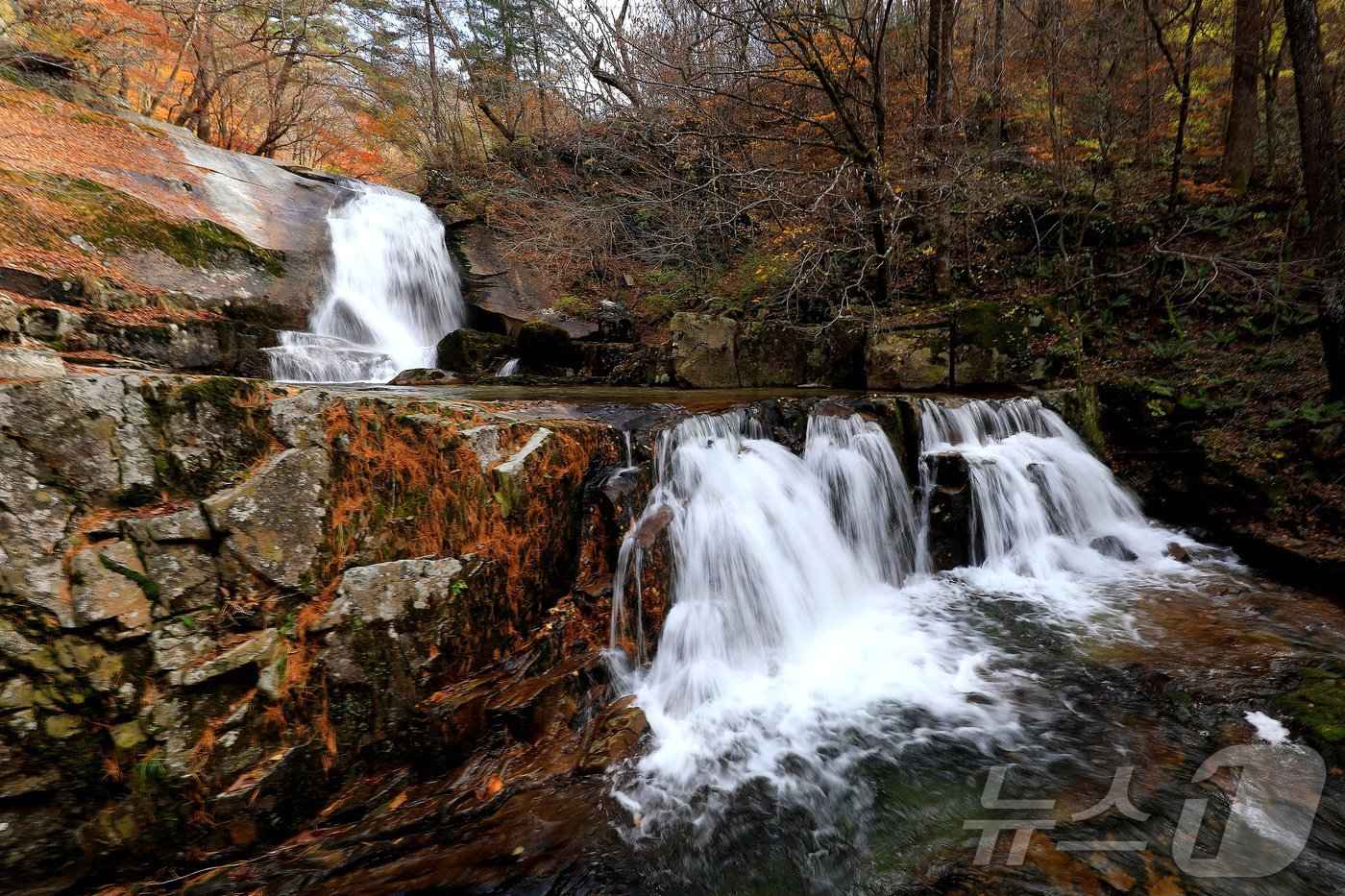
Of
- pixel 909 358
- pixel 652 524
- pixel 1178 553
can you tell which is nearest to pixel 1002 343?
pixel 909 358

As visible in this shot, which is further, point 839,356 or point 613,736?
point 839,356

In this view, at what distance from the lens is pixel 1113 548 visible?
558 centimetres

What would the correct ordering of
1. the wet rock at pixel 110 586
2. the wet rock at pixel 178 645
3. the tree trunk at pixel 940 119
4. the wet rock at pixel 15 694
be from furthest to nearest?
the tree trunk at pixel 940 119 → the wet rock at pixel 178 645 → the wet rock at pixel 110 586 → the wet rock at pixel 15 694

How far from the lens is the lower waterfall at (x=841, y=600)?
3166 mm

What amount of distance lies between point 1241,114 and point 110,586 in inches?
649

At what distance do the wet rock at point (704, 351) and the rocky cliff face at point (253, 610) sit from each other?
198 inches

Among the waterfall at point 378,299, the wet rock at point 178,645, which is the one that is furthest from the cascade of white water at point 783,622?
the waterfall at point 378,299

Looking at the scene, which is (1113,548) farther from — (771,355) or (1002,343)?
(771,355)

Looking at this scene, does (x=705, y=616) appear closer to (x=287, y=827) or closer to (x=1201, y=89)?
(x=287, y=827)

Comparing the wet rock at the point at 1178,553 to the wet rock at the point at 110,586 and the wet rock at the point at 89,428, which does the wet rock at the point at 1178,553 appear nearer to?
the wet rock at the point at 110,586

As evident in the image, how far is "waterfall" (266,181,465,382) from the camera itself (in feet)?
25.3

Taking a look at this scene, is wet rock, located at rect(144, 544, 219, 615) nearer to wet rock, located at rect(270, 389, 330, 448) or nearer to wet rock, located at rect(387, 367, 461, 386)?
wet rock, located at rect(270, 389, 330, 448)

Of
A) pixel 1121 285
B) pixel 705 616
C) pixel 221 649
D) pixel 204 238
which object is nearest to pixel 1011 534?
pixel 705 616

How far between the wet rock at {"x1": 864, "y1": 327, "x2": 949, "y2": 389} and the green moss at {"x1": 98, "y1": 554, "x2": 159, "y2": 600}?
8.43 m
